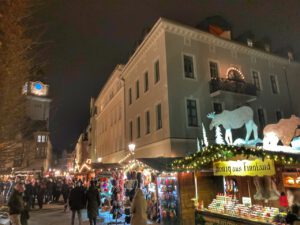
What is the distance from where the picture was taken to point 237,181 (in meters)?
11.2

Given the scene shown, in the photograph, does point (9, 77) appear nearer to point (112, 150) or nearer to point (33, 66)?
point (33, 66)

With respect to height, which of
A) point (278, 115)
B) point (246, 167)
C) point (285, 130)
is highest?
point (278, 115)

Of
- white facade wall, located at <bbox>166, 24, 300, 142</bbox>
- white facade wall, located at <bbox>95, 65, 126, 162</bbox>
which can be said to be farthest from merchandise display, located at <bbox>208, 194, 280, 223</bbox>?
white facade wall, located at <bbox>95, 65, 126, 162</bbox>

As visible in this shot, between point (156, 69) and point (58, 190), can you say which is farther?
point (58, 190)

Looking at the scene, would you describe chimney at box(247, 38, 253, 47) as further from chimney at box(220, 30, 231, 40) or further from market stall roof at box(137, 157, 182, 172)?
market stall roof at box(137, 157, 182, 172)

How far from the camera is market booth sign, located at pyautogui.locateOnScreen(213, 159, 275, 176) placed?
805cm

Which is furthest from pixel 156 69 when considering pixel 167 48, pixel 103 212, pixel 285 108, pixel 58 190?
pixel 58 190

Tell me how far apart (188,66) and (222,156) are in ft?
40.2

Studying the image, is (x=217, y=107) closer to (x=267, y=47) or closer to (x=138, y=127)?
(x=138, y=127)

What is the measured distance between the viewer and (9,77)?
6336 millimetres

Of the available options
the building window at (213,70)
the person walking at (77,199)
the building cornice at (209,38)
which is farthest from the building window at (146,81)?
the person walking at (77,199)

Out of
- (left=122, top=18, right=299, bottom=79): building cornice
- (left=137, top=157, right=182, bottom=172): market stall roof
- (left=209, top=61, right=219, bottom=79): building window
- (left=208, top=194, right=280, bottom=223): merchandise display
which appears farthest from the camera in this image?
(left=209, top=61, right=219, bottom=79): building window

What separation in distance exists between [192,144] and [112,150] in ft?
53.6

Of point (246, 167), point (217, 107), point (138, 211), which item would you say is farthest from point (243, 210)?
Answer: point (217, 107)
